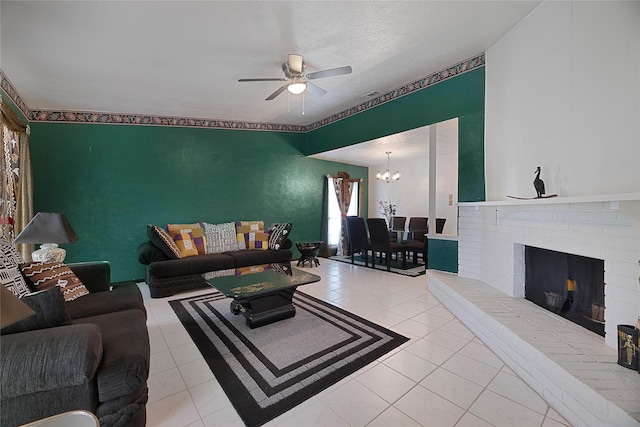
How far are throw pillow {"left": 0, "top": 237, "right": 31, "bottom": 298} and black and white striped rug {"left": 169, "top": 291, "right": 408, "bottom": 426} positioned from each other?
126cm

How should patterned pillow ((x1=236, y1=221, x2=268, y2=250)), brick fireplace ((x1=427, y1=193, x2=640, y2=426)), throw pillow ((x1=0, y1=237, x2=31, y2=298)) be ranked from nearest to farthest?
brick fireplace ((x1=427, y1=193, x2=640, y2=426)), throw pillow ((x1=0, y1=237, x2=31, y2=298)), patterned pillow ((x1=236, y1=221, x2=268, y2=250))

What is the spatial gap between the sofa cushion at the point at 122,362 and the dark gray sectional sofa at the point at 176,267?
203 centimetres

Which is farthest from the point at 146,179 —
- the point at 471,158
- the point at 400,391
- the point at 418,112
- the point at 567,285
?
the point at 567,285

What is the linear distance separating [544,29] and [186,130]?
5006 mm

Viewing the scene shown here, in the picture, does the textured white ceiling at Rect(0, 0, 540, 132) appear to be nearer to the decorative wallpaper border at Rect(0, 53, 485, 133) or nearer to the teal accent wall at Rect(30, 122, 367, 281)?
the decorative wallpaper border at Rect(0, 53, 485, 133)

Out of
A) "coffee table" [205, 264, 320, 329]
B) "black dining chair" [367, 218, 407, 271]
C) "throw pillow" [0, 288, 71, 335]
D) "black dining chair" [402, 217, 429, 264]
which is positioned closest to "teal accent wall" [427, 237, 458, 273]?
"black dining chair" [367, 218, 407, 271]

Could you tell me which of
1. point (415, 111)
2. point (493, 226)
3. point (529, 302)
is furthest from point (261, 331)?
point (415, 111)

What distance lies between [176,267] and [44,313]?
2496mm

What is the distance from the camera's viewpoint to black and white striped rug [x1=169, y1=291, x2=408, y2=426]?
5.68ft

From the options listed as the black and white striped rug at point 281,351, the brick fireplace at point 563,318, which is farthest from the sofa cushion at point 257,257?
the brick fireplace at point 563,318

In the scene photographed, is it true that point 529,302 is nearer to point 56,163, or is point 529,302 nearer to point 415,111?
point 415,111

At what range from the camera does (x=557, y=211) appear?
2.20 meters

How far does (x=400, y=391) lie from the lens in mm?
1768

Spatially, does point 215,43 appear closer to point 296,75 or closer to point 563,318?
point 296,75
